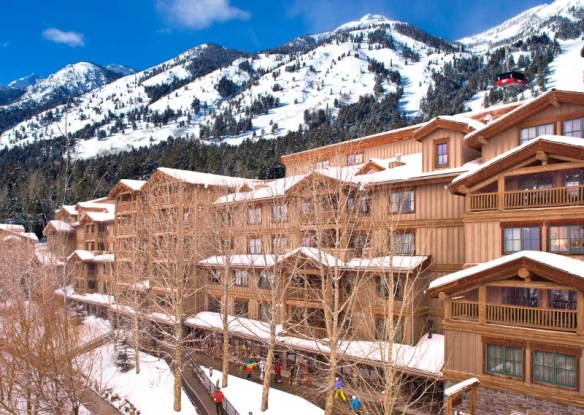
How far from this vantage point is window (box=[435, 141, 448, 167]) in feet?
85.6

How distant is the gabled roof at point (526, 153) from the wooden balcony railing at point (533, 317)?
18.7ft

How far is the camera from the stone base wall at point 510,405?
56.2 ft

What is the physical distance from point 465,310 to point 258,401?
11.6m

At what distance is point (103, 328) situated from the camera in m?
41.6

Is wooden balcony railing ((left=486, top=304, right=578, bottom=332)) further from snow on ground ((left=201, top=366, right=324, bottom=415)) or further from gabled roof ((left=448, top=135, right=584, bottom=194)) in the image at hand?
snow on ground ((left=201, top=366, right=324, bottom=415))

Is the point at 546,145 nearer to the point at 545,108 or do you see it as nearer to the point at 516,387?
the point at 545,108

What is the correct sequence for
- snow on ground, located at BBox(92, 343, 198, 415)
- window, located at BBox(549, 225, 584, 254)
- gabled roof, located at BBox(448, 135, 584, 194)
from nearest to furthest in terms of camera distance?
1. gabled roof, located at BBox(448, 135, 584, 194)
2. window, located at BBox(549, 225, 584, 254)
3. snow on ground, located at BBox(92, 343, 198, 415)

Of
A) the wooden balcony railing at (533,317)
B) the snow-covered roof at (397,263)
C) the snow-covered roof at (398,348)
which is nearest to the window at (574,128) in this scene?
the wooden balcony railing at (533,317)

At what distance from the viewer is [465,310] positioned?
66.0 feet

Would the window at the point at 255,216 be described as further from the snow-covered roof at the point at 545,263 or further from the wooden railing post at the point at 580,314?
the wooden railing post at the point at 580,314

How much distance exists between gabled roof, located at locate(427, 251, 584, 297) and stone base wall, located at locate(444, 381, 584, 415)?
4299 millimetres

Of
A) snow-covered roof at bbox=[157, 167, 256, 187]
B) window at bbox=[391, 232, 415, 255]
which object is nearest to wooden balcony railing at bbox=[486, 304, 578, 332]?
window at bbox=[391, 232, 415, 255]

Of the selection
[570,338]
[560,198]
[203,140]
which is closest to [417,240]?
[560,198]

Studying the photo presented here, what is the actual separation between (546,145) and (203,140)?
15543 centimetres
